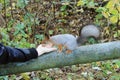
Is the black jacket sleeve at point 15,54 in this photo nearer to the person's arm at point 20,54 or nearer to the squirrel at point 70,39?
the person's arm at point 20,54

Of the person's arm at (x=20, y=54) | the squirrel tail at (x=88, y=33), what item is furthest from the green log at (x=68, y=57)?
the squirrel tail at (x=88, y=33)

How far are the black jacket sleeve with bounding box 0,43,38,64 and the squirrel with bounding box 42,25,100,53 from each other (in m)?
0.14

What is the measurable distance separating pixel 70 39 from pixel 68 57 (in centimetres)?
15

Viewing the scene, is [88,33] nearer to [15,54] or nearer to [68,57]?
[68,57]

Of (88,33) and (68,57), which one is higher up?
(88,33)

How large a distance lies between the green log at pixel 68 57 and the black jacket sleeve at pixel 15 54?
29 millimetres

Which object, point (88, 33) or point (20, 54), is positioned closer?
point (20, 54)

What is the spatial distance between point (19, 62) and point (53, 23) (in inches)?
119

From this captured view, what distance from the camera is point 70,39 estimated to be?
7.16ft

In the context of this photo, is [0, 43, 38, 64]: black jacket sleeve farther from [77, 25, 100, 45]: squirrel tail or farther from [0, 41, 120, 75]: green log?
[77, 25, 100, 45]: squirrel tail

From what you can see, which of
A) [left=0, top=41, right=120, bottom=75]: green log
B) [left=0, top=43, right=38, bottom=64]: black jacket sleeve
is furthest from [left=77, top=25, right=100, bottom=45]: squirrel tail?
[left=0, top=43, right=38, bottom=64]: black jacket sleeve

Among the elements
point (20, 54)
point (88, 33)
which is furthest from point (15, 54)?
point (88, 33)

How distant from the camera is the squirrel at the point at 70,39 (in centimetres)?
208

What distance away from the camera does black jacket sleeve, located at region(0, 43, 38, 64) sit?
2.02 meters
